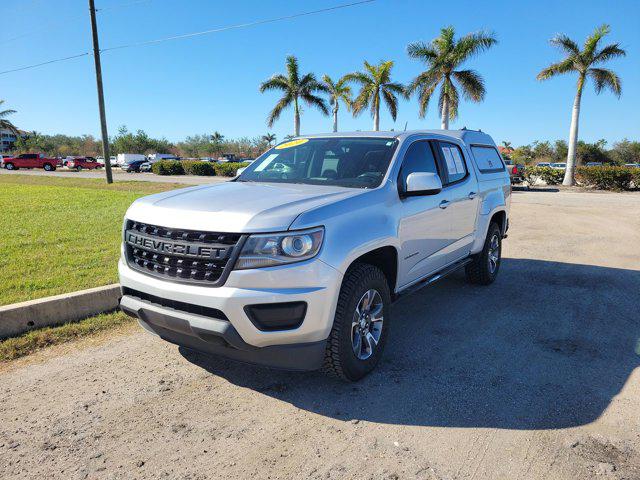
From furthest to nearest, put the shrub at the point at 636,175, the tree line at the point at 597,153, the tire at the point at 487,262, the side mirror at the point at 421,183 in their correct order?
the tree line at the point at 597,153
the shrub at the point at 636,175
the tire at the point at 487,262
the side mirror at the point at 421,183

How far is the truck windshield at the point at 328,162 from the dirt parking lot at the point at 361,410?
1.53m

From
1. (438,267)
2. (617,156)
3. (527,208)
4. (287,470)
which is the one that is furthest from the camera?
(617,156)

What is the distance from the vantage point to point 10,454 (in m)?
2.69

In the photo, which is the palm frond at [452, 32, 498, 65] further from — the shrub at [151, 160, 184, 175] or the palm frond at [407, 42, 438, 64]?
the shrub at [151, 160, 184, 175]

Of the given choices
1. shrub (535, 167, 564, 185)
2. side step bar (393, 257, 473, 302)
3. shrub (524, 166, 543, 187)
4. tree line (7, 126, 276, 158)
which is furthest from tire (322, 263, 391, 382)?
tree line (7, 126, 276, 158)

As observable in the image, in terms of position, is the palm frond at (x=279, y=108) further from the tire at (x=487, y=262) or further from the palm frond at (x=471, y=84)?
the tire at (x=487, y=262)

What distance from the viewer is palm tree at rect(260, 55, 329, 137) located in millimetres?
38094

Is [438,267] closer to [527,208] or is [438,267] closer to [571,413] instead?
[571,413]

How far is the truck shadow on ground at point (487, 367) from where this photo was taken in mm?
3139

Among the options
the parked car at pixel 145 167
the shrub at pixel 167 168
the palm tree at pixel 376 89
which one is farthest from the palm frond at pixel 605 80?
the parked car at pixel 145 167

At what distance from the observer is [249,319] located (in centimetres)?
287

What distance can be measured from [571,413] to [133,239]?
321cm

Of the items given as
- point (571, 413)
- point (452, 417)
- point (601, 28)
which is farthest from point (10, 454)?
point (601, 28)

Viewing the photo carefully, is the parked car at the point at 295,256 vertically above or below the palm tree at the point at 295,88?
below
